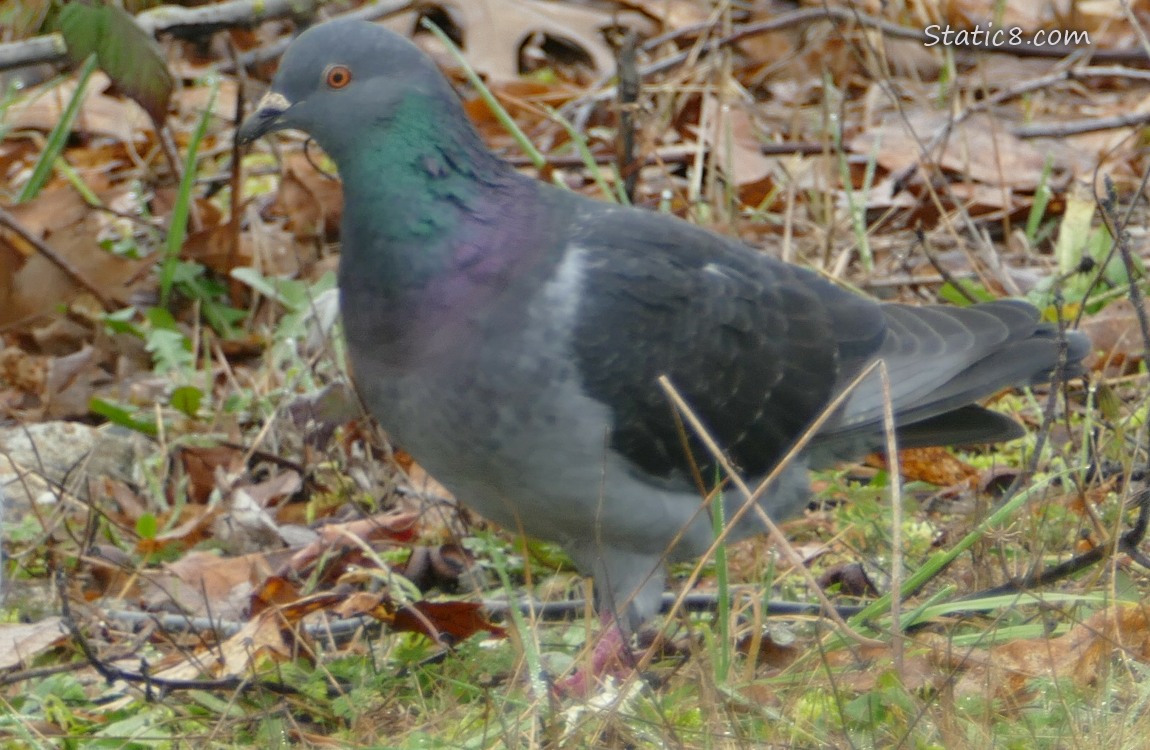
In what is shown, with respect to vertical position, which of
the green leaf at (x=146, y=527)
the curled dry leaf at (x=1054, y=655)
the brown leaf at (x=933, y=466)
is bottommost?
the green leaf at (x=146, y=527)

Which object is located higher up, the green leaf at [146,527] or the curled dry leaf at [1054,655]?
the curled dry leaf at [1054,655]

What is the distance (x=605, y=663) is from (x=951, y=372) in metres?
1.32

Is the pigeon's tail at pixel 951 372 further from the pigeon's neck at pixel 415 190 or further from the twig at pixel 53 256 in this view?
the twig at pixel 53 256

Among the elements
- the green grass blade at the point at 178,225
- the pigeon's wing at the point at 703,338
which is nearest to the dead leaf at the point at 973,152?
the pigeon's wing at the point at 703,338

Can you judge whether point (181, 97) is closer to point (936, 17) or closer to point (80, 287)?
point (80, 287)

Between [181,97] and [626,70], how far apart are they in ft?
8.58

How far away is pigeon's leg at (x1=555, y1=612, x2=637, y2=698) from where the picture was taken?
101 inches

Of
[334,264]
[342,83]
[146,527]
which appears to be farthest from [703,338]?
[334,264]

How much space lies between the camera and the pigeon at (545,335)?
292 cm

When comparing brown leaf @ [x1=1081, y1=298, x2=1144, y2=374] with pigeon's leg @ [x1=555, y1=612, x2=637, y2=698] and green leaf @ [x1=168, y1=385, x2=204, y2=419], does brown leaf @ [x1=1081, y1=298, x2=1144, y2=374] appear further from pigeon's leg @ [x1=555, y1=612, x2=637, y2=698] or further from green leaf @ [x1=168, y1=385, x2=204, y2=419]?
green leaf @ [x1=168, y1=385, x2=204, y2=419]

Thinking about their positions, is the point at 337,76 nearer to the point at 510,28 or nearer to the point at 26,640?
the point at 26,640

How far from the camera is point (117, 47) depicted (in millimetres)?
3559

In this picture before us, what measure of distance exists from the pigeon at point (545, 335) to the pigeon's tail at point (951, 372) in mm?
23

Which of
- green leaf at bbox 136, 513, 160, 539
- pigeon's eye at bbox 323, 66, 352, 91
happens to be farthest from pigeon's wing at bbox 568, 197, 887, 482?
green leaf at bbox 136, 513, 160, 539
